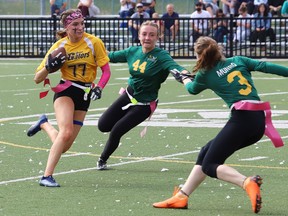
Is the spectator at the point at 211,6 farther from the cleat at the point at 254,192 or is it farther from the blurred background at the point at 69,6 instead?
the cleat at the point at 254,192

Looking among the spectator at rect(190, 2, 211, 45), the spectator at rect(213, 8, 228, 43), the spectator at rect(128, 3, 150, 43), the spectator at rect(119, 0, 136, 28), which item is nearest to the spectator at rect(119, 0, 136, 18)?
the spectator at rect(119, 0, 136, 28)

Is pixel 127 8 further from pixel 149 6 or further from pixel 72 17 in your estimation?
pixel 72 17

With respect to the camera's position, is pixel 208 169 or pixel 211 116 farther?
pixel 211 116

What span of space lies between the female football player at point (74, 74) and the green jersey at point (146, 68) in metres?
0.54

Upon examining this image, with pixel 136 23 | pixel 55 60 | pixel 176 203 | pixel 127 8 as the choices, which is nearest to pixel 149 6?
pixel 127 8

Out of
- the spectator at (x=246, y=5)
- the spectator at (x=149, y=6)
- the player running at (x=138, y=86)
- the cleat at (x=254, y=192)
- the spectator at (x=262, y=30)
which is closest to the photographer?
the cleat at (x=254, y=192)

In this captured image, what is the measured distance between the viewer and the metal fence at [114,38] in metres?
30.5

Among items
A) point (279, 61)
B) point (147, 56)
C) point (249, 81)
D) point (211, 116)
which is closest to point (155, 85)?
point (147, 56)

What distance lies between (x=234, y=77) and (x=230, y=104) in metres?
0.25

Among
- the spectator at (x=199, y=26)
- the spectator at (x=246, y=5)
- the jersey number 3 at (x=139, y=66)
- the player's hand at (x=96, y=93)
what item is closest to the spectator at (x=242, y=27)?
the spectator at (x=199, y=26)

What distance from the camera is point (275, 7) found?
34.6 metres

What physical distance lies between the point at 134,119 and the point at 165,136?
118 inches

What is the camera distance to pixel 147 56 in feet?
40.1

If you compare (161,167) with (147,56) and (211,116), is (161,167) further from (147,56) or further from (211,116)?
(211,116)
